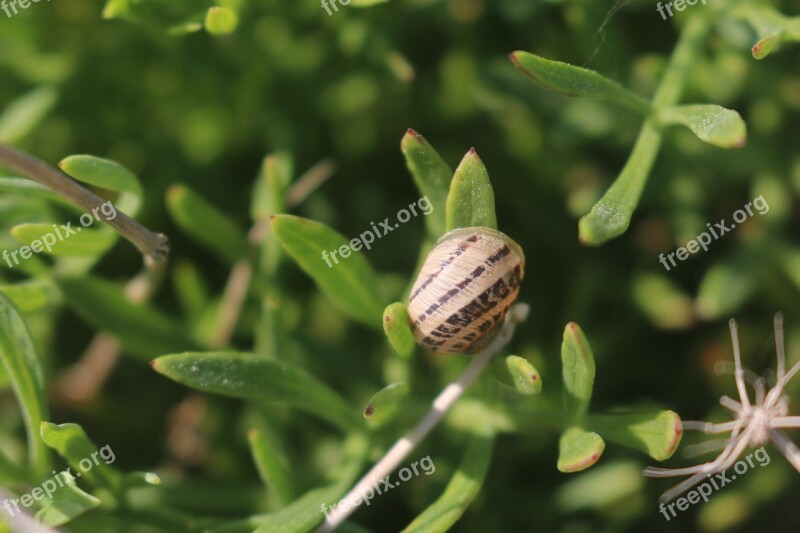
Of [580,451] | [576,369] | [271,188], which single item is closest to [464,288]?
[576,369]

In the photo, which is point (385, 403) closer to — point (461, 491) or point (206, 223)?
point (461, 491)

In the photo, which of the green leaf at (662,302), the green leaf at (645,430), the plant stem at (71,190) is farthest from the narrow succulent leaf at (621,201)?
the plant stem at (71,190)

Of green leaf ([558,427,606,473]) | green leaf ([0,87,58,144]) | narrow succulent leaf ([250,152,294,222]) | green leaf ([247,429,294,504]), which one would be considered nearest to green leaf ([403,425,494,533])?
green leaf ([558,427,606,473])

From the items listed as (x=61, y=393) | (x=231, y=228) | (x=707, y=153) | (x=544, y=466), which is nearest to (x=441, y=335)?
(x=231, y=228)

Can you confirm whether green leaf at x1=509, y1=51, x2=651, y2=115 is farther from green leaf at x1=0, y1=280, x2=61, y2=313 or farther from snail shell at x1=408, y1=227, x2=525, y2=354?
green leaf at x1=0, y1=280, x2=61, y2=313

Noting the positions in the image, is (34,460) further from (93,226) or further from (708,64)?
(708,64)
